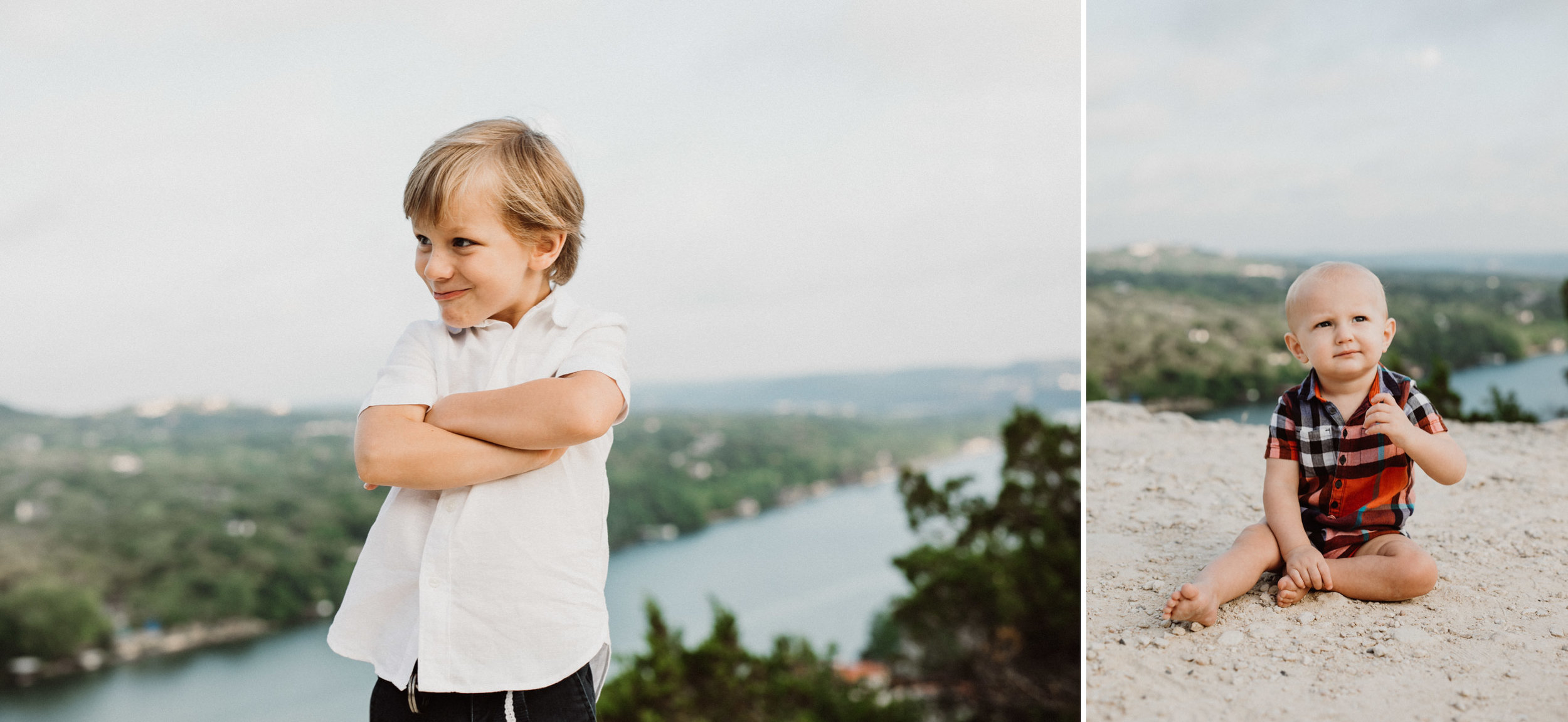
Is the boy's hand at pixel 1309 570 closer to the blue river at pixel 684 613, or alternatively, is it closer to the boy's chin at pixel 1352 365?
the boy's chin at pixel 1352 365

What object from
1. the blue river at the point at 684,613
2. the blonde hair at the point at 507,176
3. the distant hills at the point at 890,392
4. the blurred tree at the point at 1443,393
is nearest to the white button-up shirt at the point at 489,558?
the blonde hair at the point at 507,176

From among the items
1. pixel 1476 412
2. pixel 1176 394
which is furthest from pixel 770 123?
pixel 1476 412

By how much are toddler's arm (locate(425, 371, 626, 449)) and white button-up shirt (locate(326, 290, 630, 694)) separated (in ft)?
0.16

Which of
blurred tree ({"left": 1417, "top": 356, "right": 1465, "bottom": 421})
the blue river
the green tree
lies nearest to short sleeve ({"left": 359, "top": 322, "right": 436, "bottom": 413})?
blurred tree ({"left": 1417, "top": 356, "right": 1465, "bottom": 421})

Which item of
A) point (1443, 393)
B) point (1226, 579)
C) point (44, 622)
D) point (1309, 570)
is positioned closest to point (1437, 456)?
point (1309, 570)

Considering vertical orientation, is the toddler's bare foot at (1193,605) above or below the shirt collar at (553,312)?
below

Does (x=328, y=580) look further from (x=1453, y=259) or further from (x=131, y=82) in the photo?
(x=1453, y=259)

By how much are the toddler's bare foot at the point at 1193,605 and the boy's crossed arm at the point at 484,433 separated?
1.01 m

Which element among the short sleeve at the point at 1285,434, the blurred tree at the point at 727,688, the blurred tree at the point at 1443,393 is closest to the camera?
the short sleeve at the point at 1285,434

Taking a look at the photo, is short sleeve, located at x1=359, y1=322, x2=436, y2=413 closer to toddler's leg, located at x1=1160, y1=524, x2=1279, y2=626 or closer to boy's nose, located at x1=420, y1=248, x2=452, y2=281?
boy's nose, located at x1=420, y1=248, x2=452, y2=281

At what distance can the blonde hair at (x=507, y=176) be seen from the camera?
3.43 ft

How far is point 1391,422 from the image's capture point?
1426 millimetres

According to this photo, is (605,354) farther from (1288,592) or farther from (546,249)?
(1288,592)

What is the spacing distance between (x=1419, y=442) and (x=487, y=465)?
4.51ft
